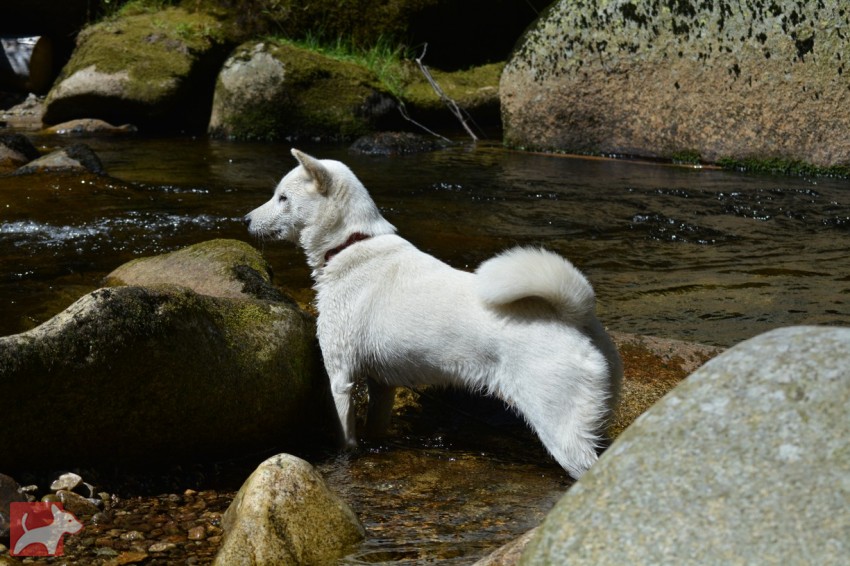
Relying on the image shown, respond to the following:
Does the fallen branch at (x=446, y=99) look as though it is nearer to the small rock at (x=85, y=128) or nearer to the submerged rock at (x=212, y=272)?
the small rock at (x=85, y=128)

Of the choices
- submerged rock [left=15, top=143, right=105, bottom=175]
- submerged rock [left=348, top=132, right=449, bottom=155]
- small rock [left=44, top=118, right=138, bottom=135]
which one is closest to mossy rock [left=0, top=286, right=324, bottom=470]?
submerged rock [left=15, top=143, right=105, bottom=175]

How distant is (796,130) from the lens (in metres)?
11.2

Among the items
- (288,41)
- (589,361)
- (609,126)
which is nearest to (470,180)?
(609,126)

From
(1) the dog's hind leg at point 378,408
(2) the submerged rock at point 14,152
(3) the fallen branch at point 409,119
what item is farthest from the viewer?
(3) the fallen branch at point 409,119

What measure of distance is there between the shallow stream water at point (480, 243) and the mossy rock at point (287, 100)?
1421 millimetres

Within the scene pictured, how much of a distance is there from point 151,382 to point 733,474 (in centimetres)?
253

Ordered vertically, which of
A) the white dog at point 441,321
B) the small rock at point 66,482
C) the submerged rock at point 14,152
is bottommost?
the submerged rock at point 14,152

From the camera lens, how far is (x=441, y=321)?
4391 mm

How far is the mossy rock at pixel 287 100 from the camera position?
14.1 meters

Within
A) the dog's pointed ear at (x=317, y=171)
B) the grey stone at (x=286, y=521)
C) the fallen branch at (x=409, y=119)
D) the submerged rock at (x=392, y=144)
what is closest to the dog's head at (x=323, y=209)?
the dog's pointed ear at (x=317, y=171)

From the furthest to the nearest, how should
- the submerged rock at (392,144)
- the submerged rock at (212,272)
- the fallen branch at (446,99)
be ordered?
the fallen branch at (446,99) → the submerged rock at (392,144) → the submerged rock at (212,272)

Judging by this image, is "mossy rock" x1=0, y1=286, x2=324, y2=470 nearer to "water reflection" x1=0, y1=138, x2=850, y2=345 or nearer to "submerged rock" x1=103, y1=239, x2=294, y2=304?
→ "submerged rock" x1=103, y1=239, x2=294, y2=304

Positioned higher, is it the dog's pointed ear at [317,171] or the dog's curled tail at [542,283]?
the dog's pointed ear at [317,171]

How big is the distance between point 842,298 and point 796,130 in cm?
508
